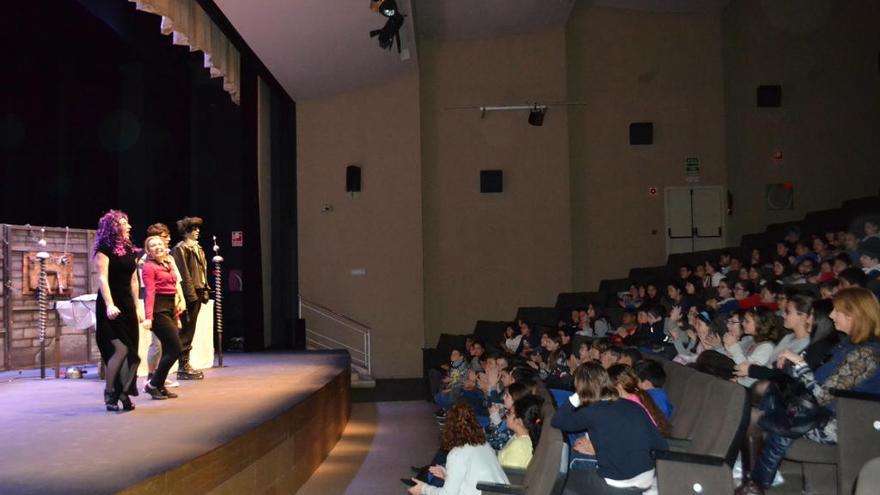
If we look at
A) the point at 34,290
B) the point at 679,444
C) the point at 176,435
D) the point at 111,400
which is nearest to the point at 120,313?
the point at 111,400

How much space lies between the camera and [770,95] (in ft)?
41.1

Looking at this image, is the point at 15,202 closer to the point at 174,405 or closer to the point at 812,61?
the point at 174,405

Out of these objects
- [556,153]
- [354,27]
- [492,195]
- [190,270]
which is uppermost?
[354,27]

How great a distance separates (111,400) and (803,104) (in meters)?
10.6

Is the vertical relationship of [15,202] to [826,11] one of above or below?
below

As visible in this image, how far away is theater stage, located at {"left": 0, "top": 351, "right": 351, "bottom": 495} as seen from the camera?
3.41 m

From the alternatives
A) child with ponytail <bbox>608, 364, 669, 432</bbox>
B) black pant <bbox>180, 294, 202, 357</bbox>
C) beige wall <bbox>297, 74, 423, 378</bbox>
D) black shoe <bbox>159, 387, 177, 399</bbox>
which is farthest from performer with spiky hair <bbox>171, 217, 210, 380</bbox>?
beige wall <bbox>297, 74, 423, 378</bbox>

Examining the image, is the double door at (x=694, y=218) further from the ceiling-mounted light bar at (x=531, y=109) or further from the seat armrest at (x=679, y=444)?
the seat armrest at (x=679, y=444)

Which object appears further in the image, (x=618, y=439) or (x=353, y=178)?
(x=353, y=178)

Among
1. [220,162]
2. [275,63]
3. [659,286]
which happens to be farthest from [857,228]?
[220,162]

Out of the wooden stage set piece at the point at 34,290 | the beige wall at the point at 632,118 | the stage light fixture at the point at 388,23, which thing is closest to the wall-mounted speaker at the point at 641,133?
the beige wall at the point at 632,118

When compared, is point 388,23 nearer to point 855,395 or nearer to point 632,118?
point 632,118

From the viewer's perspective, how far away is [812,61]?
1235 cm

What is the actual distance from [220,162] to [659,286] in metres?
5.88
